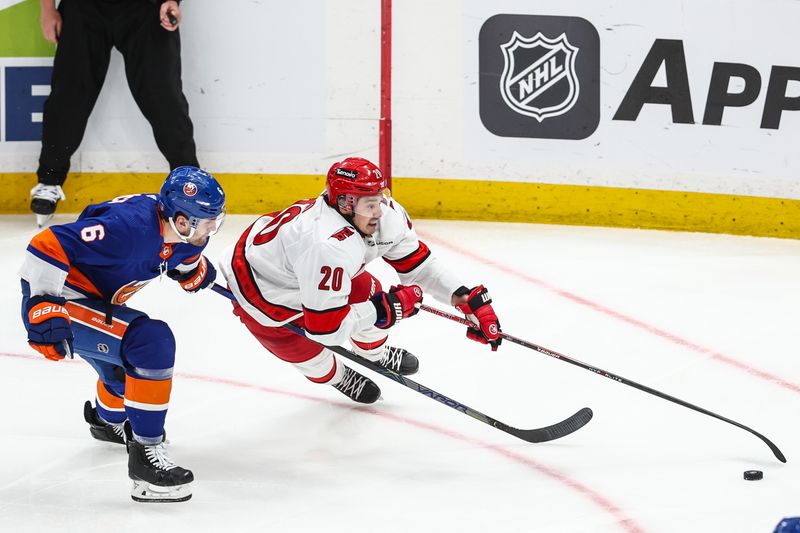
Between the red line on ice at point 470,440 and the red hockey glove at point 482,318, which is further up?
the red hockey glove at point 482,318

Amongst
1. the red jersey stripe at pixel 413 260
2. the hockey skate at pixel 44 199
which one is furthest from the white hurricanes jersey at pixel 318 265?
the hockey skate at pixel 44 199

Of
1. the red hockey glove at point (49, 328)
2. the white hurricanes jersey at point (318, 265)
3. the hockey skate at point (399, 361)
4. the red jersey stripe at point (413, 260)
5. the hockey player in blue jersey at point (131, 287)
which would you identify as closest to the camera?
the red hockey glove at point (49, 328)

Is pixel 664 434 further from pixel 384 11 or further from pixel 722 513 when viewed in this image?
pixel 384 11

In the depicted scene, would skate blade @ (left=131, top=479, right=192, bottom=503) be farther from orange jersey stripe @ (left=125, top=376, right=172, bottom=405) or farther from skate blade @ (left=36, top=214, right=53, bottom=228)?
skate blade @ (left=36, top=214, right=53, bottom=228)

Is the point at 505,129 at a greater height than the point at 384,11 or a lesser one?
lesser

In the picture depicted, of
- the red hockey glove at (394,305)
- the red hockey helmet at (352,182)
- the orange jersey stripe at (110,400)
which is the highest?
the red hockey helmet at (352,182)

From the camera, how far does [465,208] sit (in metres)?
6.58

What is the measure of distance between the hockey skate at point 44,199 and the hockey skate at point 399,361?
2.71 metres

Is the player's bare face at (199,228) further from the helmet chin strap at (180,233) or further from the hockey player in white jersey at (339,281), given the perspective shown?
A: the hockey player in white jersey at (339,281)

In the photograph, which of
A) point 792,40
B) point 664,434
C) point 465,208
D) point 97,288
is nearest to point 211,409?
point 97,288

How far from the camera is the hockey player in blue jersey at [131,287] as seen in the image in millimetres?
3193

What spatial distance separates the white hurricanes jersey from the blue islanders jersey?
40 centimetres

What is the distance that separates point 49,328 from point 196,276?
76 cm

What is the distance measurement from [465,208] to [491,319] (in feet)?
9.25
